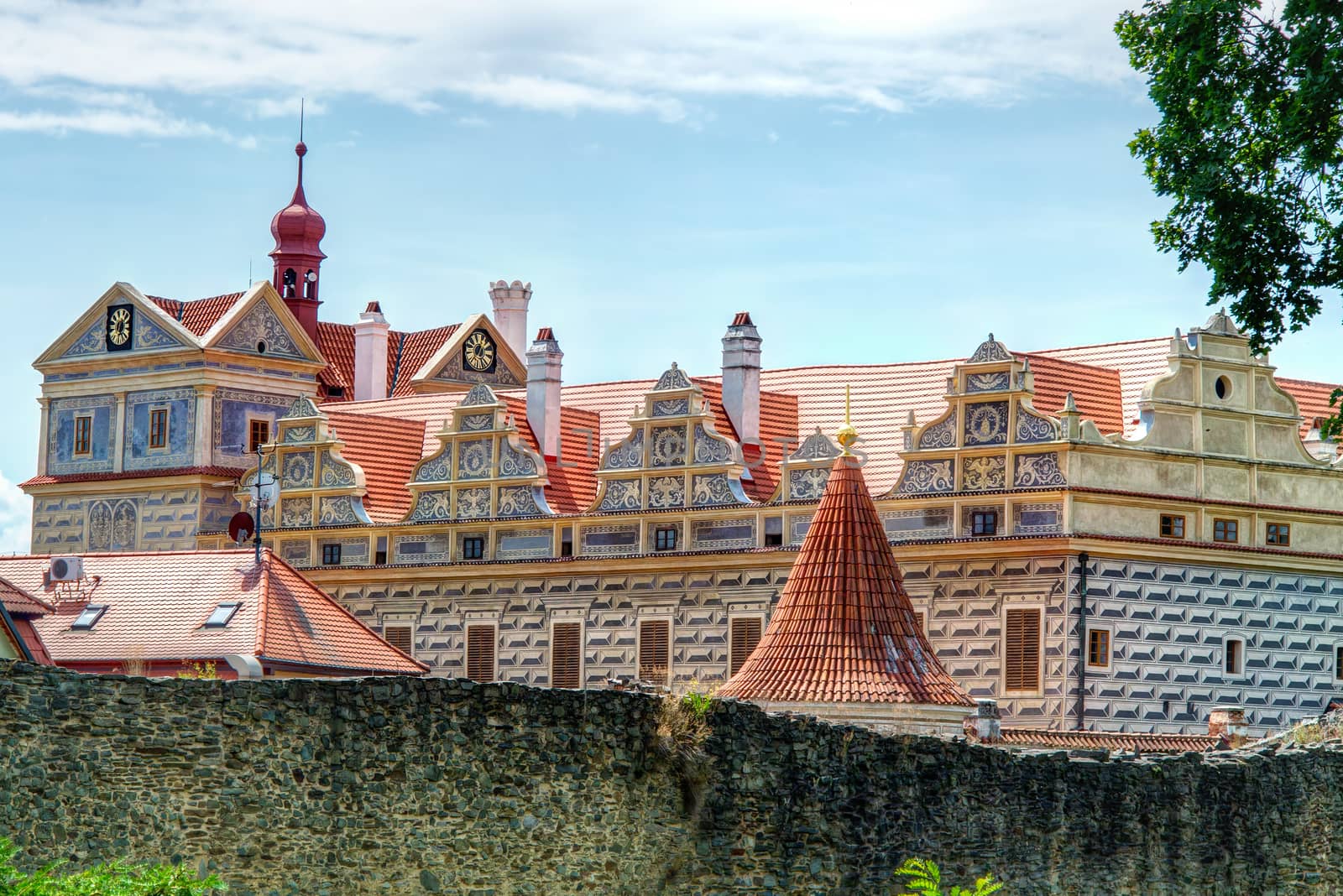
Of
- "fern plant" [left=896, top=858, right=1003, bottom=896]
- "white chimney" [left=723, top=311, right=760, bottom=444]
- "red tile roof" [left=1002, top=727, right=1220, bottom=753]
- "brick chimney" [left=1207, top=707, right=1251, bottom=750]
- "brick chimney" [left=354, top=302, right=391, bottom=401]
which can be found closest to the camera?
"fern plant" [left=896, top=858, right=1003, bottom=896]

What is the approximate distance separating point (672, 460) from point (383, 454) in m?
7.56

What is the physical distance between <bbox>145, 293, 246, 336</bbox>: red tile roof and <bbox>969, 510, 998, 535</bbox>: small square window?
19.3 meters

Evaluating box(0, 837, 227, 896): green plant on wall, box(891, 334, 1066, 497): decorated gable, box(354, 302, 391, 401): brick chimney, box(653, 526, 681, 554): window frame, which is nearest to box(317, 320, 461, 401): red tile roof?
box(354, 302, 391, 401): brick chimney

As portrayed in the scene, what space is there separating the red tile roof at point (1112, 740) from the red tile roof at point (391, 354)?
23946 millimetres

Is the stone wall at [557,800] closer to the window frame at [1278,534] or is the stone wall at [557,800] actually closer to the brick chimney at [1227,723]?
the brick chimney at [1227,723]

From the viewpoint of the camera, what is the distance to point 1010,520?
43.9 m

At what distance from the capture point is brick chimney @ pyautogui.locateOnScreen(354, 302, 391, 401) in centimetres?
6072

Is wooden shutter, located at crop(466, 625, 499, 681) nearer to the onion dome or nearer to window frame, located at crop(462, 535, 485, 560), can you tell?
window frame, located at crop(462, 535, 485, 560)

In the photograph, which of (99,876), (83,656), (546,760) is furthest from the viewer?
(83,656)

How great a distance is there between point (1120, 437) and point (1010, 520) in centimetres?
224

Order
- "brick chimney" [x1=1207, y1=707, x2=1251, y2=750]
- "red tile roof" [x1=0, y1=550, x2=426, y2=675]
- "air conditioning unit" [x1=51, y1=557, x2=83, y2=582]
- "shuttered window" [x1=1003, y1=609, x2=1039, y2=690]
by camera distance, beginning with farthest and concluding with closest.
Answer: "shuttered window" [x1=1003, y1=609, x2=1039, y2=690] → "brick chimney" [x1=1207, y1=707, x2=1251, y2=750] → "air conditioning unit" [x1=51, y1=557, x2=83, y2=582] → "red tile roof" [x1=0, y1=550, x2=426, y2=675]

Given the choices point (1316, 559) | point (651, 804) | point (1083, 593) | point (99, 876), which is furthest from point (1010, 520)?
point (99, 876)

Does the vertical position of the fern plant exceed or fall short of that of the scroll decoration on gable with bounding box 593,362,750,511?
it falls short

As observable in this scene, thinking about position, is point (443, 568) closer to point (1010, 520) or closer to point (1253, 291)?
point (1010, 520)
